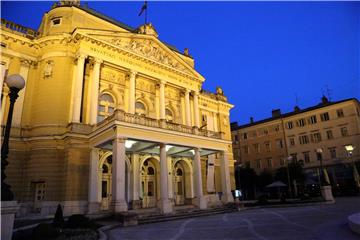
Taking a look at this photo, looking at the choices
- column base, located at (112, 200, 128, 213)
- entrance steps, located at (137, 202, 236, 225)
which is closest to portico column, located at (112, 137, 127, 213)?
column base, located at (112, 200, 128, 213)

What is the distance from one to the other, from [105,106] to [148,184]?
788 cm

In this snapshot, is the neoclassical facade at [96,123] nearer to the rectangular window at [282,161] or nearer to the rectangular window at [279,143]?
the rectangular window at [282,161]

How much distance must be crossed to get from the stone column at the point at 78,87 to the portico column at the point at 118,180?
4914mm

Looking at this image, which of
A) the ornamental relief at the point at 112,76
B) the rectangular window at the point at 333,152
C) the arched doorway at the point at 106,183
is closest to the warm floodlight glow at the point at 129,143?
the arched doorway at the point at 106,183

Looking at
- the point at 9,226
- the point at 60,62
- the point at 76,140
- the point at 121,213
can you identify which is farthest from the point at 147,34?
the point at 9,226

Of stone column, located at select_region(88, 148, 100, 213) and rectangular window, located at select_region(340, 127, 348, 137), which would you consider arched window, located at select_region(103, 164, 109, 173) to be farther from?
rectangular window, located at select_region(340, 127, 348, 137)

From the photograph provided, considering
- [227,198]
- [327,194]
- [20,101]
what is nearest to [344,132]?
[327,194]

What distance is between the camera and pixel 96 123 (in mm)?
21828

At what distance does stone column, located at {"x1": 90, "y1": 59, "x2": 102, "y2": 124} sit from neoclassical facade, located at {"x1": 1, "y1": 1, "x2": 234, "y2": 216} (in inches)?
3.1

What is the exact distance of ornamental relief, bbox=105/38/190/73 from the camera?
2518cm

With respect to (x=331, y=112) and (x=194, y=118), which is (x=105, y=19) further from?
(x=331, y=112)

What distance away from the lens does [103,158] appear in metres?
22.4

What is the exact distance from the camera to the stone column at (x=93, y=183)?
773 inches

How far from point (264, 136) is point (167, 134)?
35.5 m
